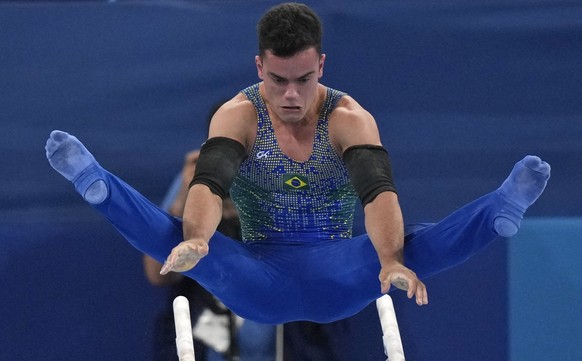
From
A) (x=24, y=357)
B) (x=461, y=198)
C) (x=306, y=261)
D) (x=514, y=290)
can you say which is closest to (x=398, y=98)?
(x=461, y=198)

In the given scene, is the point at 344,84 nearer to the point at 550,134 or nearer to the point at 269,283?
the point at 550,134

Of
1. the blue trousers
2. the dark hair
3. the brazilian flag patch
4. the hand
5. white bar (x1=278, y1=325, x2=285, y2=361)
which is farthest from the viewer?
white bar (x1=278, y1=325, x2=285, y2=361)

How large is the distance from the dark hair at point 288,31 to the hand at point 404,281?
0.53m

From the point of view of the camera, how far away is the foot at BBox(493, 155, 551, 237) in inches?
69.2

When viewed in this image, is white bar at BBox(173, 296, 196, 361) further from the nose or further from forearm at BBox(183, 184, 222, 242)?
the nose

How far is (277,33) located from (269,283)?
0.59m

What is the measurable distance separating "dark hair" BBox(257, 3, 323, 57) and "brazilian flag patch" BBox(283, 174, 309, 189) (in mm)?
353

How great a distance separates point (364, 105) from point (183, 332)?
3.19 ft

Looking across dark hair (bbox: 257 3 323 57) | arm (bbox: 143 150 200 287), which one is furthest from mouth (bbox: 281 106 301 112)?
arm (bbox: 143 150 200 287)

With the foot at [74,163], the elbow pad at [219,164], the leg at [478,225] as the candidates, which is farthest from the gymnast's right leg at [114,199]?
the leg at [478,225]

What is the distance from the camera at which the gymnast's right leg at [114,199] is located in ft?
5.83

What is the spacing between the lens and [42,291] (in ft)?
8.94

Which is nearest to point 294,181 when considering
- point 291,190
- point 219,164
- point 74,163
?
point 291,190

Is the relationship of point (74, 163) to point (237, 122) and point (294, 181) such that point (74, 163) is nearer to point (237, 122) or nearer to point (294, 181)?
point (237, 122)
